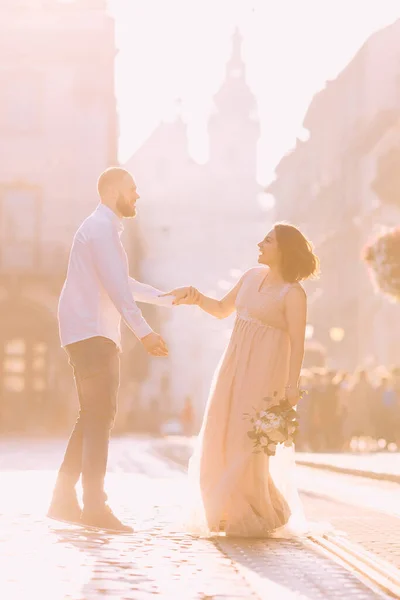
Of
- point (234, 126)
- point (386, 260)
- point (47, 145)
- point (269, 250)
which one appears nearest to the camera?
point (269, 250)

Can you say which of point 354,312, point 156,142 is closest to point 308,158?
point 354,312

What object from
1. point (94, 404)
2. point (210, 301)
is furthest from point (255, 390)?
point (94, 404)

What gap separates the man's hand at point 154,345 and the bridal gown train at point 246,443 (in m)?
0.62

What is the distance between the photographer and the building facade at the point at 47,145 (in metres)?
47.7

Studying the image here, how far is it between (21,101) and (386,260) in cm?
2624

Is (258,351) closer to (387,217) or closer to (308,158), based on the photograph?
(387,217)

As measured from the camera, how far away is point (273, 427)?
9.22 m

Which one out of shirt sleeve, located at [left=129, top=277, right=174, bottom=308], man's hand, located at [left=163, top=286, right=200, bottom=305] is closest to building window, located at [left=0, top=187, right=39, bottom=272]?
shirt sleeve, located at [left=129, top=277, right=174, bottom=308]

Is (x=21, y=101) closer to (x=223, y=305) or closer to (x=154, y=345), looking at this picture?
(x=223, y=305)

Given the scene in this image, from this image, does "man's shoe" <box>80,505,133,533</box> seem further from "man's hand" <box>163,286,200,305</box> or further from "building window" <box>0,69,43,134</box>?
"building window" <box>0,69,43,134</box>

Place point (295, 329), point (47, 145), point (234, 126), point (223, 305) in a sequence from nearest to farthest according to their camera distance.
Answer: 1. point (295, 329)
2. point (223, 305)
3. point (47, 145)
4. point (234, 126)

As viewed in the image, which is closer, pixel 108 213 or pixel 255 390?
pixel 255 390

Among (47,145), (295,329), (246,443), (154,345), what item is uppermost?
(47,145)

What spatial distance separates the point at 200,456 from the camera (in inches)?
382
